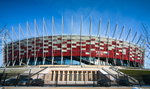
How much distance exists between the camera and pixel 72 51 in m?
50.0

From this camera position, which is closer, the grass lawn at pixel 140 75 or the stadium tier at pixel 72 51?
the grass lawn at pixel 140 75

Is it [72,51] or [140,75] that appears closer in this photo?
[140,75]

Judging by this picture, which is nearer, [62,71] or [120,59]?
[62,71]

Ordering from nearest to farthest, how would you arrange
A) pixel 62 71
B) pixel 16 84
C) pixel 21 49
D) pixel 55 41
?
pixel 16 84 → pixel 62 71 → pixel 55 41 → pixel 21 49

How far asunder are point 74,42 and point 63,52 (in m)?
6.12

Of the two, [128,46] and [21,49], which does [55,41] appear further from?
[128,46]

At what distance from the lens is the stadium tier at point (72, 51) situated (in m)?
50.1

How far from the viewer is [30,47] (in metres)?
54.0

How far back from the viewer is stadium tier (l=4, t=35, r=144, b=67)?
50.1 m

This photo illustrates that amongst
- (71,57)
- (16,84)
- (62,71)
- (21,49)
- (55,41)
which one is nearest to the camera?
(16,84)

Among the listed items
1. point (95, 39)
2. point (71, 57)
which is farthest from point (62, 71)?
point (95, 39)

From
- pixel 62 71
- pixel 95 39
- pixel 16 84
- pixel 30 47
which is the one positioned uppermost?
pixel 95 39

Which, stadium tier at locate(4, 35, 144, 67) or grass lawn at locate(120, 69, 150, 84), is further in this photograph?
stadium tier at locate(4, 35, 144, 67)

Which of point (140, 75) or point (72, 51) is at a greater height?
point (72, 51)
